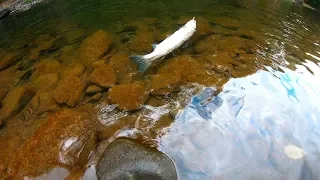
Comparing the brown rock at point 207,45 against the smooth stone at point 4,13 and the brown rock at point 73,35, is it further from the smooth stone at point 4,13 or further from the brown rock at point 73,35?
the smooth stone at point 4,13

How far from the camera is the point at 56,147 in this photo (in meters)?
4.68

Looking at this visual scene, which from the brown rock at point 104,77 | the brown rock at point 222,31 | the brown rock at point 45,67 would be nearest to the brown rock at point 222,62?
the brown rock at point 222,31

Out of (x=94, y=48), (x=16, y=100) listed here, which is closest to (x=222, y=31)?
(x=94, y=48)

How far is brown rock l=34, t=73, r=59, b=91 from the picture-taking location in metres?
6.27

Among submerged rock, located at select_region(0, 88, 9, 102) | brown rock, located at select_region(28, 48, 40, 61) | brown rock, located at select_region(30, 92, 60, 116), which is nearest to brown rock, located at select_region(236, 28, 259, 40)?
brown rock, located at select_region(30, 92, 60, 116)

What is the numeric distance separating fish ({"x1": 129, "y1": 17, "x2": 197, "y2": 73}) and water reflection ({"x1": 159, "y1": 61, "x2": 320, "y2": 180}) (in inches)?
53.9

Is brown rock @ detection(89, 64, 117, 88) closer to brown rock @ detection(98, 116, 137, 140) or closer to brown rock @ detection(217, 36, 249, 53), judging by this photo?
brown rock @ detection(98, 116, 137, 140)

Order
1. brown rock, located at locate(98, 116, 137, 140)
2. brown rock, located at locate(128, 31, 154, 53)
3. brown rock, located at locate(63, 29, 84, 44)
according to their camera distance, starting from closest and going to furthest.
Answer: brown rock, located at locate(98, 116, 137, 140) → brown rock, located at locate(128, 31, 154, 53) → brown rock, located at locate(63, 29, 84, 44)

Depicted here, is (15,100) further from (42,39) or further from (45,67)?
(42,39)

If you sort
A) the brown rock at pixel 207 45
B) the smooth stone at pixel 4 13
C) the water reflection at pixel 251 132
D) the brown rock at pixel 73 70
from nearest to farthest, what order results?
the water reflection at pixel 251 132 < the brown rock at pixel 73 70 < the brown rock at pixel 207 45 < the smooth stone at pixel 4 13

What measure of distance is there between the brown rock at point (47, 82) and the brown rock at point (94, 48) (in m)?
0.78

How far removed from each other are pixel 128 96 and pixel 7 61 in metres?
3.83

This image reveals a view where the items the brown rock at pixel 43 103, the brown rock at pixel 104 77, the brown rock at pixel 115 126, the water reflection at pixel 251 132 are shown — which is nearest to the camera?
the water reflection at pixel 251 132

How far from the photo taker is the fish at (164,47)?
6438mm
